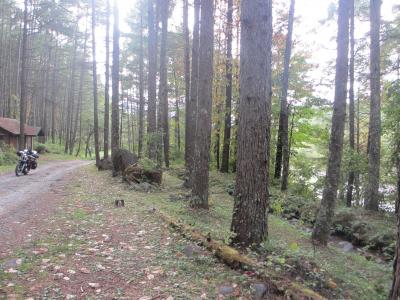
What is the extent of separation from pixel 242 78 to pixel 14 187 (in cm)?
978

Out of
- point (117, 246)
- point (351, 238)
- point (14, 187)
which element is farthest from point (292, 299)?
point (14, 187)

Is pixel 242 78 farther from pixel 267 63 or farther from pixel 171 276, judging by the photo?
pixel 171 276

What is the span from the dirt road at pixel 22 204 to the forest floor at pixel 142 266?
0.25m

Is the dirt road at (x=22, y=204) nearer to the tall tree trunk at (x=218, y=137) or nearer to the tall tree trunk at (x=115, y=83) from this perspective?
the tall tree trunk at (x=115, y=83)

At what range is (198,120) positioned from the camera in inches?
343

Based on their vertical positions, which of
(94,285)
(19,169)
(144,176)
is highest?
(144,176)

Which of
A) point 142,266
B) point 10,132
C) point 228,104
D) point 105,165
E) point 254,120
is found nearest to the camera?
point 142,266

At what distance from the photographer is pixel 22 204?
28.4ft

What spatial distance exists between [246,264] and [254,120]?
2.08 m

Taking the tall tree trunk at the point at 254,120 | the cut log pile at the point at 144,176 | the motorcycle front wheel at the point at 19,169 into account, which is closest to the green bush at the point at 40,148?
the motorcycle front wheel at the point at 19,169

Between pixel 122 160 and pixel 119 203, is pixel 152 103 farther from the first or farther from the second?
pixel 119 203

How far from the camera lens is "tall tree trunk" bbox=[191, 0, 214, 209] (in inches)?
340

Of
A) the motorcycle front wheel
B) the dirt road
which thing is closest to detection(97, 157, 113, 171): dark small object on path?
the motorcycle front wheel

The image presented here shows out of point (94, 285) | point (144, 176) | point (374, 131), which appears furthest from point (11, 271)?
point (374, 131)
